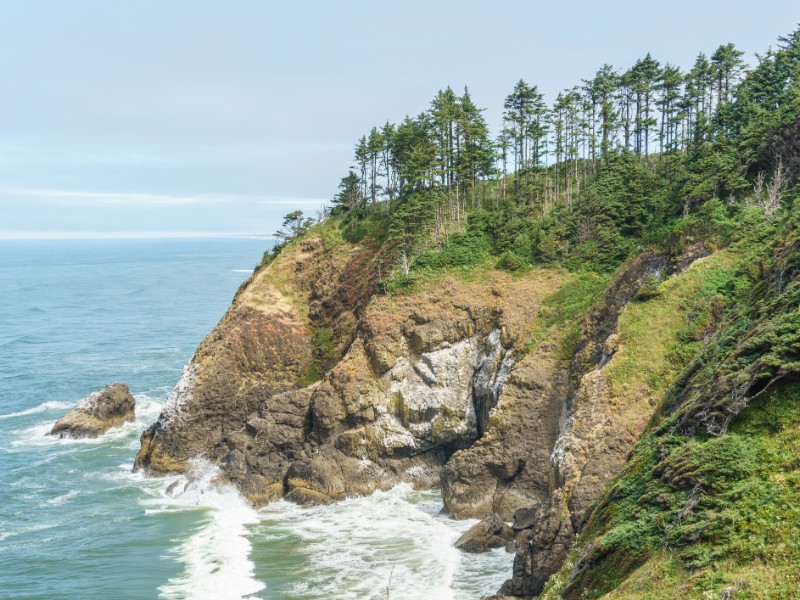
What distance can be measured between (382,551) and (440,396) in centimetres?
1235

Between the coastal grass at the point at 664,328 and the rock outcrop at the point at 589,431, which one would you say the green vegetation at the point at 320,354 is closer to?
the rock outcrop at the point at 589,431

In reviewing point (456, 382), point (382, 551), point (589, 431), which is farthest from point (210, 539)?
point (589, 431)

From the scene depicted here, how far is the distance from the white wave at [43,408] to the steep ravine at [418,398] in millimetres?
19553

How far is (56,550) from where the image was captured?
37.2 metres

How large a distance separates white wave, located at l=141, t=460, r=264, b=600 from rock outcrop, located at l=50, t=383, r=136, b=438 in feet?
44.9

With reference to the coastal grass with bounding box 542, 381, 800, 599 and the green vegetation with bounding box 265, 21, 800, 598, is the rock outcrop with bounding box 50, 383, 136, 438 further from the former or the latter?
the coastal grass with bounding box 542, 381, 800, 599

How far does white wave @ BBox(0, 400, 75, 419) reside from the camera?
202 ft

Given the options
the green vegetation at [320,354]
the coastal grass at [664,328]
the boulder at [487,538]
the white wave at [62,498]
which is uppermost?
the coastal grass at [664,328]

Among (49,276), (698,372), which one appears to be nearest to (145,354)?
(698,372)

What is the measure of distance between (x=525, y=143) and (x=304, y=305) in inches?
1183

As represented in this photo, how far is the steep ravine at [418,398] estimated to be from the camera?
33.4 m

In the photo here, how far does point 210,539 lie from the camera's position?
3772cm

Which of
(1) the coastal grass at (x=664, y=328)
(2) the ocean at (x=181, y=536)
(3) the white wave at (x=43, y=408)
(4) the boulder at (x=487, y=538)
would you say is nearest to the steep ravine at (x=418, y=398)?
(1) the coastal grass at (x=664, y=328)

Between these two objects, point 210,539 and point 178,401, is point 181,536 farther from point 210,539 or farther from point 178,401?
point 178,401
